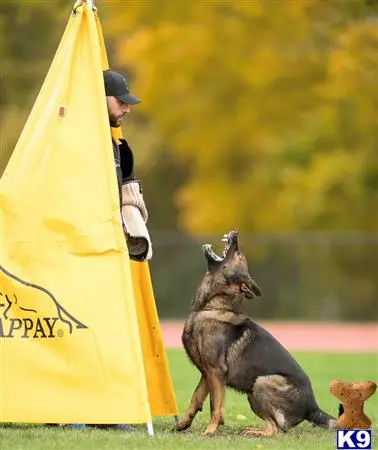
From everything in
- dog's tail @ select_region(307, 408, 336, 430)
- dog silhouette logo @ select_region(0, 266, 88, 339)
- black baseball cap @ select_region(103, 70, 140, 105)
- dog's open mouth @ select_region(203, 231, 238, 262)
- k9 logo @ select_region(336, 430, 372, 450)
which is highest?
black baseball cap @ select_region(103, 70, 140, 105)

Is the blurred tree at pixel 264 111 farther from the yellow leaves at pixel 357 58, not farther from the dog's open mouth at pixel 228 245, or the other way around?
the dog's open mouth at pixel 228 245

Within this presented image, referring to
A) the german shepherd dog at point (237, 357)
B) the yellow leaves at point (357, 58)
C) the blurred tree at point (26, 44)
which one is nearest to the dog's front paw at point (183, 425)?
the german shepherd dog at point (237, 357)

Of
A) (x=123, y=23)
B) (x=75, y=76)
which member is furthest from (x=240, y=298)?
(x=123, y=23)

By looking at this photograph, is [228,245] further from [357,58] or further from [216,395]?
[357,58]

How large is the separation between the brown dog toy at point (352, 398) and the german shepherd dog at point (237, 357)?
0.38 meters

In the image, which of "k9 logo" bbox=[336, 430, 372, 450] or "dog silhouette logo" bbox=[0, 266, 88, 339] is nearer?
"k9 logo" bbox=[336, 430, 372, 450]

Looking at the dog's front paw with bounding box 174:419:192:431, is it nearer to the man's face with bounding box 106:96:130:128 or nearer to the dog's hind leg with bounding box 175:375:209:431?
the dog's hind leg with bounding box 175:375:209:431

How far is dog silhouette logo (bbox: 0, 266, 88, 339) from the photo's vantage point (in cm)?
911

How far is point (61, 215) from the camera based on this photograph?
30.2 ft

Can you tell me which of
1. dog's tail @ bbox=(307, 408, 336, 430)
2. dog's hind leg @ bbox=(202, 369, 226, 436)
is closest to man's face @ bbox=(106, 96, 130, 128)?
dog's hind leg @ bbox=(202, 369, 226, 436)

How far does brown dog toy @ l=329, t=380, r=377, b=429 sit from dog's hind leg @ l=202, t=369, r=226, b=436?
0.79 metres

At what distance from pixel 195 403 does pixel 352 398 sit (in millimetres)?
1211

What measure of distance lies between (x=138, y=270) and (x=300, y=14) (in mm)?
15808

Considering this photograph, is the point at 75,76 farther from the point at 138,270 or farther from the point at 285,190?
the point at 285,190
